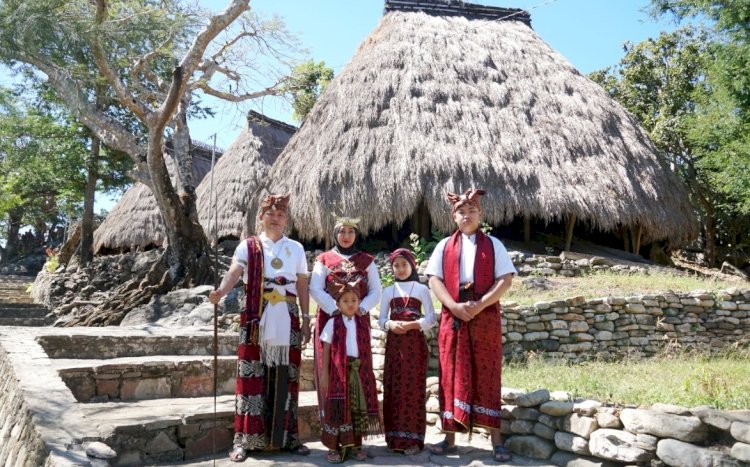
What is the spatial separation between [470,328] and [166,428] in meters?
2.03

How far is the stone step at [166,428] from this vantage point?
11.8 feet

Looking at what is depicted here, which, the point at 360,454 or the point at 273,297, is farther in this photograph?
the point at 273,297

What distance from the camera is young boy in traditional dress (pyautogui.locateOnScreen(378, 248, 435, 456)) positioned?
393 cm

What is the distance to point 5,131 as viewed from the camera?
55.9ft

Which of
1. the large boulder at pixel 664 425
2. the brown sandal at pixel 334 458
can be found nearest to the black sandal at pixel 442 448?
the brown sandal at pixel 334 458

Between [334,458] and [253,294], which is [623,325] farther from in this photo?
[253,294]

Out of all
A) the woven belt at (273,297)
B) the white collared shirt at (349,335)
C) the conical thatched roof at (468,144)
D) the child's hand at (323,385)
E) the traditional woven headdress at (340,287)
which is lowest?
the child's hand at (323,385)

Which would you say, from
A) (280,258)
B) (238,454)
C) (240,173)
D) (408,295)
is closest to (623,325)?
(408,295)

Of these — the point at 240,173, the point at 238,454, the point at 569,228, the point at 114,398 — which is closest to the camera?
the point at 238,454

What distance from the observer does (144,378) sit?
4.70 meters

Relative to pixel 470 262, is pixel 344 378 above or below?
below

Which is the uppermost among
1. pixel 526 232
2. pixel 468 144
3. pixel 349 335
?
pixel 468 144

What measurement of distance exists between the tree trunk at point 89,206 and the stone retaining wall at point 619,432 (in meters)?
15.4

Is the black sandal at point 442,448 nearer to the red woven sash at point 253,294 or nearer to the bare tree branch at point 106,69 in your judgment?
the red woven sash at point 253,294
